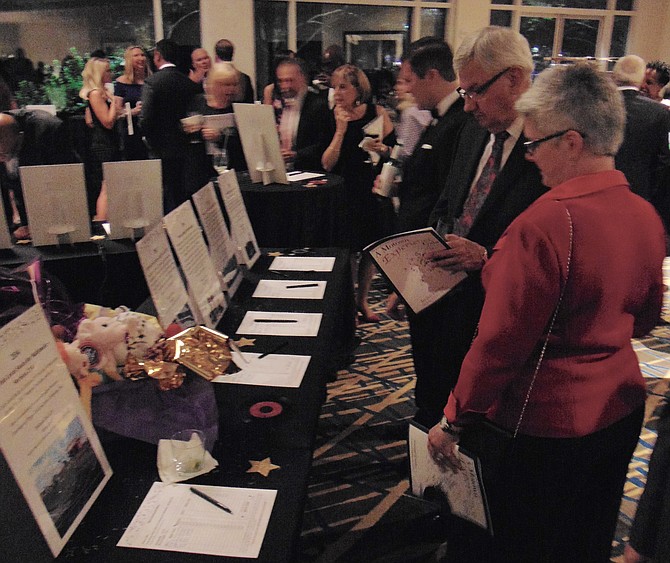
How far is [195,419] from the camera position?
4.28 ft

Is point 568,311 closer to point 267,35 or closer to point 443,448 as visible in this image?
point 443,448

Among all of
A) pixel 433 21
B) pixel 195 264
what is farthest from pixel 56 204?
pixel 433 21

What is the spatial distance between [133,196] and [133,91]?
3309 millimetres

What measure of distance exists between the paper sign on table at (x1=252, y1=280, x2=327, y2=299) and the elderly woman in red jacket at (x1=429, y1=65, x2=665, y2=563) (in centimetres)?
93

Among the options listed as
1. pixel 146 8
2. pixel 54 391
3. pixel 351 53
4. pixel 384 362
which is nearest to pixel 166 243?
pixel 54 391

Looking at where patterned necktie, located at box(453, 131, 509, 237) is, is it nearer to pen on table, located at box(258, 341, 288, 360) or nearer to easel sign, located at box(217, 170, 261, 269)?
pen on table, located at box(258, 341, 288, 360)

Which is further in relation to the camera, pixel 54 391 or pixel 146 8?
pixel 146 8

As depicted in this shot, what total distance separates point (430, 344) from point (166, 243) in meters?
1.18

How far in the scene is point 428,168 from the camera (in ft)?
8.01

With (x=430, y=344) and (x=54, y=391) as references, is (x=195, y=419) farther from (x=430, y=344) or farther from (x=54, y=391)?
(x=430, y=344)

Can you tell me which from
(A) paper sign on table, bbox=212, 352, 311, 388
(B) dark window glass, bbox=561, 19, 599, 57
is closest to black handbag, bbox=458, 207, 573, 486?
(A) paper sign on table, bbox=212, 352, 311, 388

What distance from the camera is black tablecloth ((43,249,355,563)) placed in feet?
3.34

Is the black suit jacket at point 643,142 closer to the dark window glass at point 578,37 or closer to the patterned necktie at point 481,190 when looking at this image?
the patterned necktie at point 481,190

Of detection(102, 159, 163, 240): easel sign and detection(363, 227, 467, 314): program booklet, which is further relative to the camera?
detection(102, 159, 163, 240): easel sign
